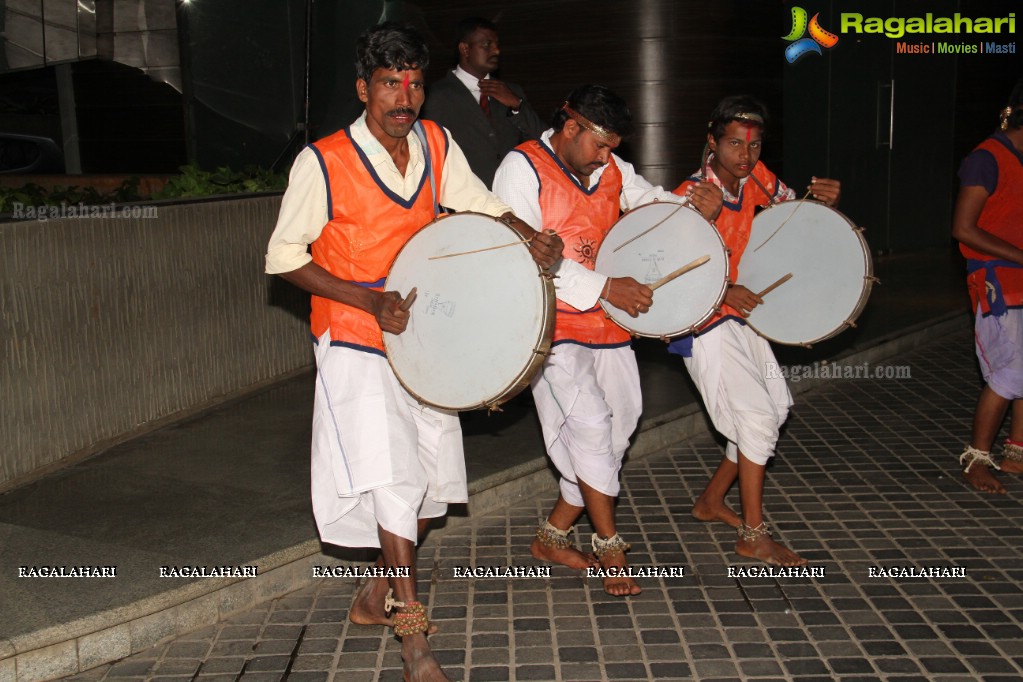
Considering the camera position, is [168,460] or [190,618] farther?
[168,460]

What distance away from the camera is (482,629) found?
4.21 m

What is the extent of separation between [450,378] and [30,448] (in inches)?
110

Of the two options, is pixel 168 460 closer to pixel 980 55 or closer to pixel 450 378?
pixel 450 378

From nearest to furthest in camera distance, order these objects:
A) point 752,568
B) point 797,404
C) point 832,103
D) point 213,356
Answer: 1. point 752,568
2. point 213,356
3. point 797,404
4. point 832,103

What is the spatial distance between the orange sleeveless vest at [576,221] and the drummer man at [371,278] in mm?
523

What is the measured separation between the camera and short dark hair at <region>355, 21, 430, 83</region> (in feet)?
12.0

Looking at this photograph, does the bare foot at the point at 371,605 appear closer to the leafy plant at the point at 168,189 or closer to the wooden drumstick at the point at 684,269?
the wooden drumstick at the point at 684,269

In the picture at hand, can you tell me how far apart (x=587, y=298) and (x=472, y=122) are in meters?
2.56

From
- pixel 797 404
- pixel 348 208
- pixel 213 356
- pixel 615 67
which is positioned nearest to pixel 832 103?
pixel 615 67

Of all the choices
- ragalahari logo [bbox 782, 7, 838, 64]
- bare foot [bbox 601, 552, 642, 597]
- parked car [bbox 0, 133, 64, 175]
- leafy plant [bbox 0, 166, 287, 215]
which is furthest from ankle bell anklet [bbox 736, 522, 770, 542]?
parked car [bbox 0, 133, 64, 175]

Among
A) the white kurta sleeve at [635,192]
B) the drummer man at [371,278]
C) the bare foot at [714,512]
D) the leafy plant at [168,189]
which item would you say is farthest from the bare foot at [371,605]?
the leafy plant at [168,189]

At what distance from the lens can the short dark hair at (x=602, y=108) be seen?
4254 mm

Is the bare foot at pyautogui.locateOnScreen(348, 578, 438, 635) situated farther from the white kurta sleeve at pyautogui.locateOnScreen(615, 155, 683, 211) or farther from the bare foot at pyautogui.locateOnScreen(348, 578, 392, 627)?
the white kurta sleeve at pyautogui.locateOnScreen(615, 155, 683, 211)

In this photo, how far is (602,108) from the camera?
4250 mm
